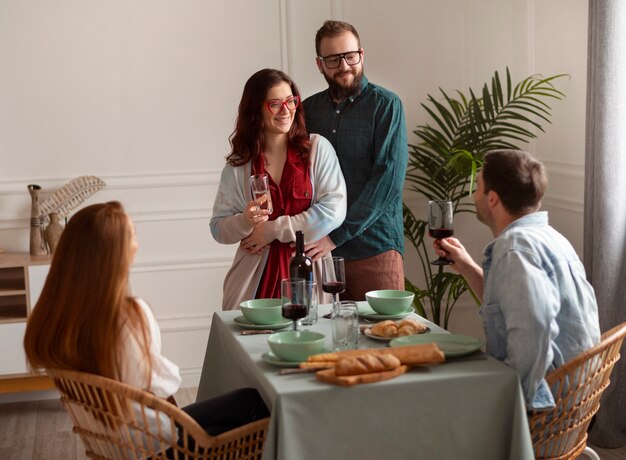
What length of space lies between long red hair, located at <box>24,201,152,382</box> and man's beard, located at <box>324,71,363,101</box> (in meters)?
1.55

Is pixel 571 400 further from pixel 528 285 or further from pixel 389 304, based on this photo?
pixel 389 304

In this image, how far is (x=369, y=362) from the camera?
7.22 ft

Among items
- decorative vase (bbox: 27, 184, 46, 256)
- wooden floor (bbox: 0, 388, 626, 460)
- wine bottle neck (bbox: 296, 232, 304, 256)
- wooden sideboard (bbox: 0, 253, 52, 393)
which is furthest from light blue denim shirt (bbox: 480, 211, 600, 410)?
decorative vase (bbox: 27, 184, 46, 256)

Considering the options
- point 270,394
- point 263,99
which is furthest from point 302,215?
point 270,394

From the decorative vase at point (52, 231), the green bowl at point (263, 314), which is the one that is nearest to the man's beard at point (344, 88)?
the green bowl at point (263, 314)

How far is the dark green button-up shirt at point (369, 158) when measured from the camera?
3.50m

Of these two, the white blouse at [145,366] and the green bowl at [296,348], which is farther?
the green bowl at [296,348]

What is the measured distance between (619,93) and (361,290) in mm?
1367

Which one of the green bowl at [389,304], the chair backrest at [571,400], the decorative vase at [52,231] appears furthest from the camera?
the decorative vase at [52,231]

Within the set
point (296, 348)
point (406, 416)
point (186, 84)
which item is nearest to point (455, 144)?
point (186, 84)

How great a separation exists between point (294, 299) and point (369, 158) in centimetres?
117

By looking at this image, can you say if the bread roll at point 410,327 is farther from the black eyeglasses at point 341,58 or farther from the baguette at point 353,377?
the black eyeglasses at point 341,58

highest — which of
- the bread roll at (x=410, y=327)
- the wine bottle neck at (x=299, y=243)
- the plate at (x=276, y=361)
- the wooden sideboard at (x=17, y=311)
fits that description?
the wine bottle neck at (x=299, y=243)

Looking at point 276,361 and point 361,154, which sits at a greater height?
point 361,154
